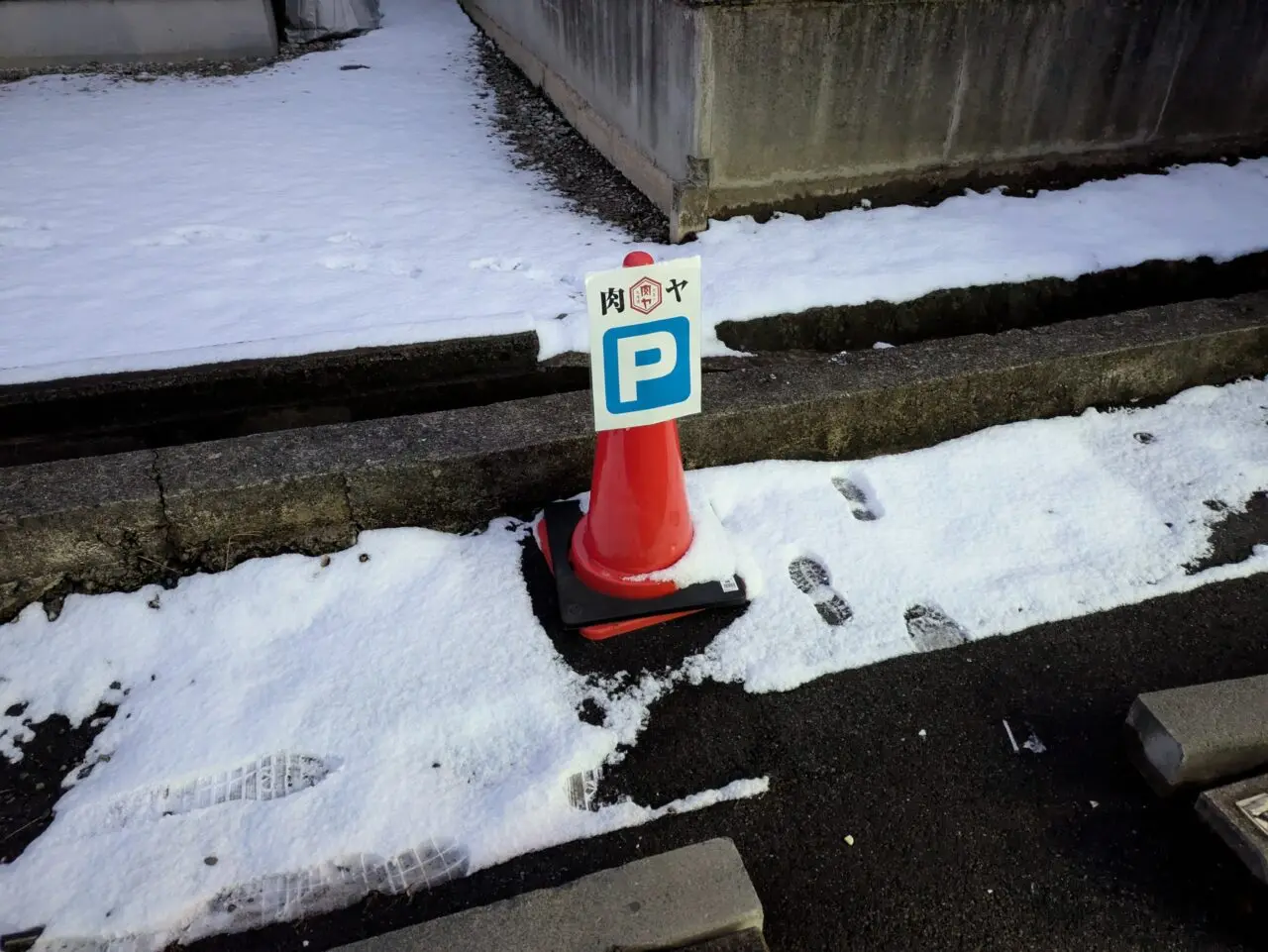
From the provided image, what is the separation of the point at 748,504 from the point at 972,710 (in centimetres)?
93

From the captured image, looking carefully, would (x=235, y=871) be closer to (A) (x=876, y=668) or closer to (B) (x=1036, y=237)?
(A) (x=876, y=668)

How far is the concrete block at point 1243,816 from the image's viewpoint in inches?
69.4

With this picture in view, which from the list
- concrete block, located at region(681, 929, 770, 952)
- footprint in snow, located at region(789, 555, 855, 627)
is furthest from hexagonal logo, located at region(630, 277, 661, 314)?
concrete block, located at region(681, 929, 770, 952)

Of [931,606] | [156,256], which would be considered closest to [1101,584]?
[931,606]

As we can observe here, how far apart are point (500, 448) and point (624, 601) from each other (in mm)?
637

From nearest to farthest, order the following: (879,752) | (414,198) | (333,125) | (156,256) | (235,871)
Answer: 1. (235,871)
2. (879,752)
3. (156,256)
4. (414,198)
5. (333,125)

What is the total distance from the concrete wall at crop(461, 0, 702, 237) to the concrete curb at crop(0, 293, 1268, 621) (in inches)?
57.9

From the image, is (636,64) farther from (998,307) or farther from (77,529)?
(77,529)

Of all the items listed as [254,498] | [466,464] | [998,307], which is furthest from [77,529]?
[998,307]

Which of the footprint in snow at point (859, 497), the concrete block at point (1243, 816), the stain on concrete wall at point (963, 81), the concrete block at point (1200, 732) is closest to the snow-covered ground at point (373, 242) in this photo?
the stain on concrete wall at point (963, 81)

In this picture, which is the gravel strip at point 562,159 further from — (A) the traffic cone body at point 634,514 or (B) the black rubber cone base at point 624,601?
(B) the black rubber cone base at point 624,601

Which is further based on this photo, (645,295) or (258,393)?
(258,393)

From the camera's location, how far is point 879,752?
82.7 inches

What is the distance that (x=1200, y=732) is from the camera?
75.7 inches
